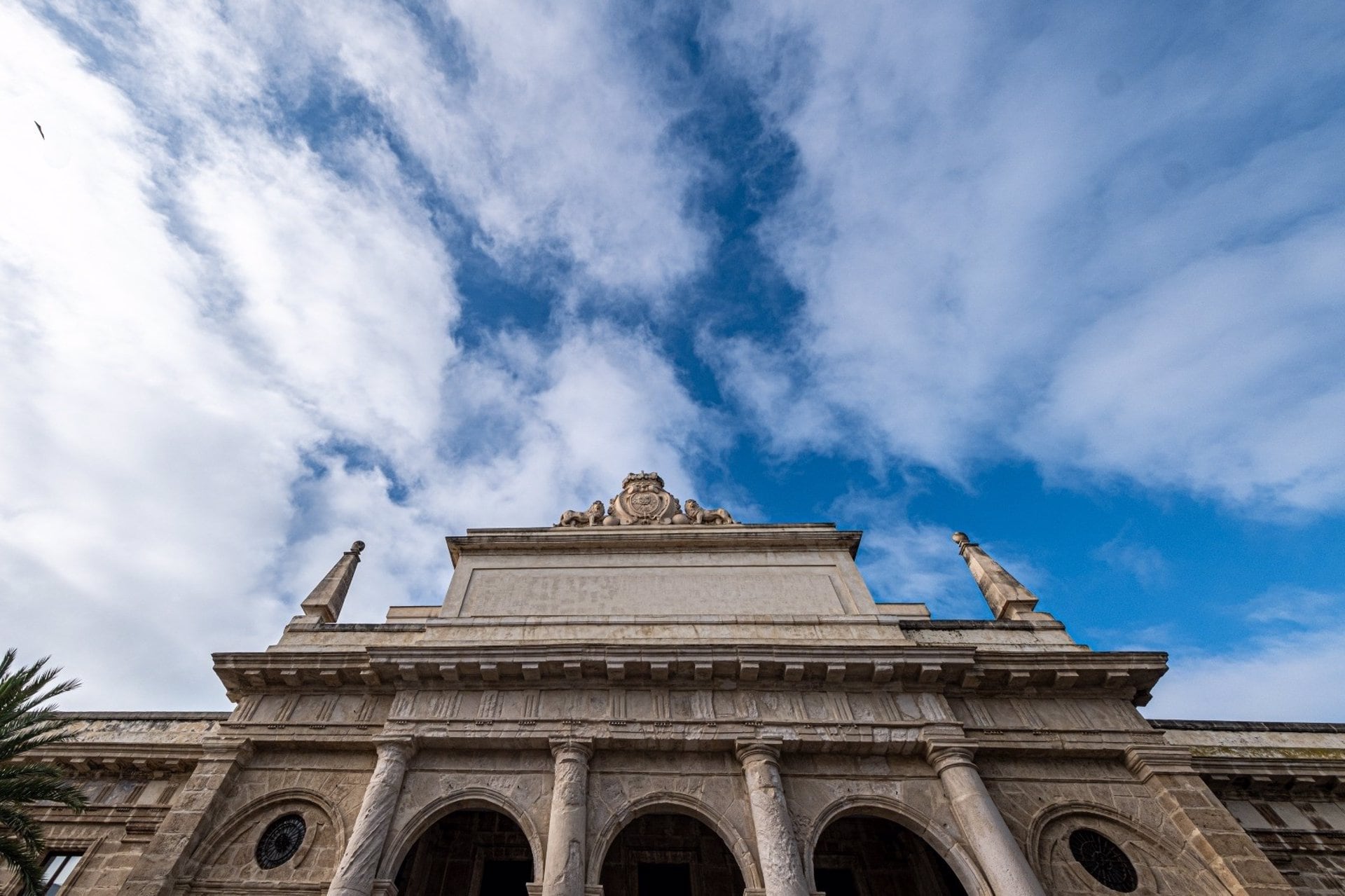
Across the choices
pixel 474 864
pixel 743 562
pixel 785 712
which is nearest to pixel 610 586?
pixel 743 562

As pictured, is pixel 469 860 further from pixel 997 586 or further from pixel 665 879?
pixel 997 586

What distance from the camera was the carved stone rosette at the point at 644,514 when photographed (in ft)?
56.8

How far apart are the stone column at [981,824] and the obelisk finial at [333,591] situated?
43.0ft

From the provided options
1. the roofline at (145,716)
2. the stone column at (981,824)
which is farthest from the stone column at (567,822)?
the roofline at (145,716)

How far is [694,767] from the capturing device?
11.7 meters

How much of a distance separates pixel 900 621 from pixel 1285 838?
8314mm

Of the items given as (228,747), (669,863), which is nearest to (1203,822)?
(669,863)

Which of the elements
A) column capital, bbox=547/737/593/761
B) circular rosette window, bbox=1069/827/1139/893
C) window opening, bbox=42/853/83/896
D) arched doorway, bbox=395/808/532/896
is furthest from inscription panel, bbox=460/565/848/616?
window opening, bbox=42/853/83/896

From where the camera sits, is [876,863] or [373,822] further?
[876,863]

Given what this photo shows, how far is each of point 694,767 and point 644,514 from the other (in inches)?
285

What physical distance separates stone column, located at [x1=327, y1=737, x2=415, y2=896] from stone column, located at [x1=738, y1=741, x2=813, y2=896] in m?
6.02

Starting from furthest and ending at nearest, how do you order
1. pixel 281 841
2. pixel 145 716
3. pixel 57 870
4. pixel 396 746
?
pixel 145 716
pixel 57 870
pixel 396 746
pixel 281 841

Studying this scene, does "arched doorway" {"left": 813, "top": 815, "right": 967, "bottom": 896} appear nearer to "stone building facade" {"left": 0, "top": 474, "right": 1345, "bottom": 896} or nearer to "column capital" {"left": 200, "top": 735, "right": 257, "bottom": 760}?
"stone building facade" {"left": 0, "top": 474, "right": 1345, "bottom": 896}

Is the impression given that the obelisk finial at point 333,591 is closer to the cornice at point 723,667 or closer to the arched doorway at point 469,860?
the cornice at point 723,667
